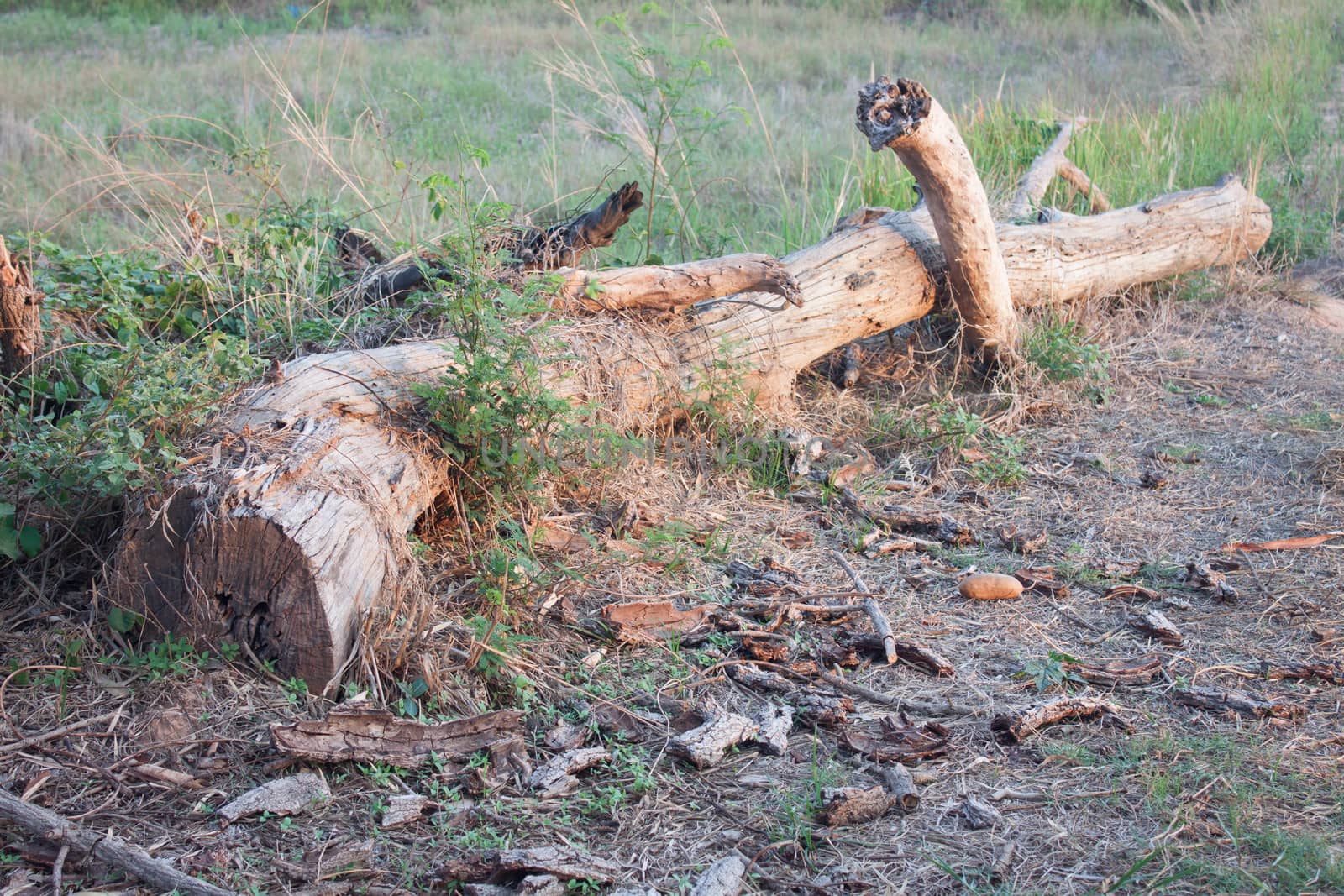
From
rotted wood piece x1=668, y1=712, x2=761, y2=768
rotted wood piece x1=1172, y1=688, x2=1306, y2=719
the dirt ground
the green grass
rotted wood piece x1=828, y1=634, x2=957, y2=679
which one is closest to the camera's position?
the dirt ground

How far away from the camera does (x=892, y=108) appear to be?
3.77m

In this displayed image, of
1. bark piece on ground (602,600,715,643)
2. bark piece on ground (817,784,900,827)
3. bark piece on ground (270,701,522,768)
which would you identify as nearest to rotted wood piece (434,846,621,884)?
bark piece on ground (270,701,522,768)

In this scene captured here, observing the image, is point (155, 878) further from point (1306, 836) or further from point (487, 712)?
point (1306, 836)

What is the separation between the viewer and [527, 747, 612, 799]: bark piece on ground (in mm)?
2238

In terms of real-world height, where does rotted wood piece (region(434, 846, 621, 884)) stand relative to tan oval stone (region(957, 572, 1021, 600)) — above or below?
above

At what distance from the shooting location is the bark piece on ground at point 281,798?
6.88 feet

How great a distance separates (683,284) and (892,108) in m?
1.03

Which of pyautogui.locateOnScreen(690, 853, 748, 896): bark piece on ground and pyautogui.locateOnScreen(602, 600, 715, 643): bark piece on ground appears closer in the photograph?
pyautogui.locateOnScreen(690, 853, 748, 896): bark piece on ground

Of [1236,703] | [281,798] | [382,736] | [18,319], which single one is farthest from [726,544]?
[18,319]

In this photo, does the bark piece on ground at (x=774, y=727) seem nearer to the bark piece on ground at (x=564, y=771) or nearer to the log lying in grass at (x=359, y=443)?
the bark piece on ground at (x=564, y=771)

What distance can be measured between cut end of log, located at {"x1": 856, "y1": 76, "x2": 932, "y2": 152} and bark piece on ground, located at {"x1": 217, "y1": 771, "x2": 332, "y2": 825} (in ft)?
9.48

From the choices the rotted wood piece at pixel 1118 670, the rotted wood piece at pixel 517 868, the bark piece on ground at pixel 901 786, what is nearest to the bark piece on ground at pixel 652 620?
the bark piece on ground at pixel 901 786

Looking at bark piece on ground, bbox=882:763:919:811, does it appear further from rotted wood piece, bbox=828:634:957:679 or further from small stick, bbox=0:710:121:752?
small stick, bbox=0:710:121:752

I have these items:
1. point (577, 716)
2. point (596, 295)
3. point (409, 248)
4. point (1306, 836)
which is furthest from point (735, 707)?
point (409, 248)
